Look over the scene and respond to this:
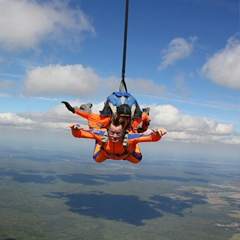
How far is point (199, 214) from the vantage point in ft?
635

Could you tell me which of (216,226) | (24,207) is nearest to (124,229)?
(216,226)

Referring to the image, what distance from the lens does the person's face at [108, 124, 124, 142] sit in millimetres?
7188

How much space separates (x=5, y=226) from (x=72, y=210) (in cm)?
5988

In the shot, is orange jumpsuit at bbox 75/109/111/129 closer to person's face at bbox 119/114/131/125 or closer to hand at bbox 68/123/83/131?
person's face at bbox 119/114/131/125

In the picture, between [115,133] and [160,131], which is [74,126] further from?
[160,131]

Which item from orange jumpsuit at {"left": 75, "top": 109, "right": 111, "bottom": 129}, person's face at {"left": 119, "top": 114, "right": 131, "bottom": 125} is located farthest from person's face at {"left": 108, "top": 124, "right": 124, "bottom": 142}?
orange jumpsuit at {"left": 75, "top": 109, "right": 111, "bottom": 129}

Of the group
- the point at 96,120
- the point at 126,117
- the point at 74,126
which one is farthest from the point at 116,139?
the point at 74,126

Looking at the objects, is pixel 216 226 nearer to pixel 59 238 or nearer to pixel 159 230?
pixel 159 230

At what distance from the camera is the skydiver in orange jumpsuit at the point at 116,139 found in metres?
6.99

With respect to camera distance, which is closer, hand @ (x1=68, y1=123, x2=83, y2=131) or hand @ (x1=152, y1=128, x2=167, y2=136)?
hand @ (x1=152, y1=128, x2=167, y2=136)

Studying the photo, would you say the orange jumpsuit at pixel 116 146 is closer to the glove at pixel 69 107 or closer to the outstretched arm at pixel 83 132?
the outstretched arm at pixel 83 132

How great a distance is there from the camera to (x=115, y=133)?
7.23 metres

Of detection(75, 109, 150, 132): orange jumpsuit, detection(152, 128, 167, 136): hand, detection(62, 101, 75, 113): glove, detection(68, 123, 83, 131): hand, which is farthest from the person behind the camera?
detection(75, 109, 150, 132): orange jumpsuit

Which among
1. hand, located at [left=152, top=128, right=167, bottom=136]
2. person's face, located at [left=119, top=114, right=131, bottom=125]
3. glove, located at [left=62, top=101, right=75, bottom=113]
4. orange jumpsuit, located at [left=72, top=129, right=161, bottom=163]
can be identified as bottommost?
orange jumpsuit, located at [left=72, top=129, right=161, bottom=163]
